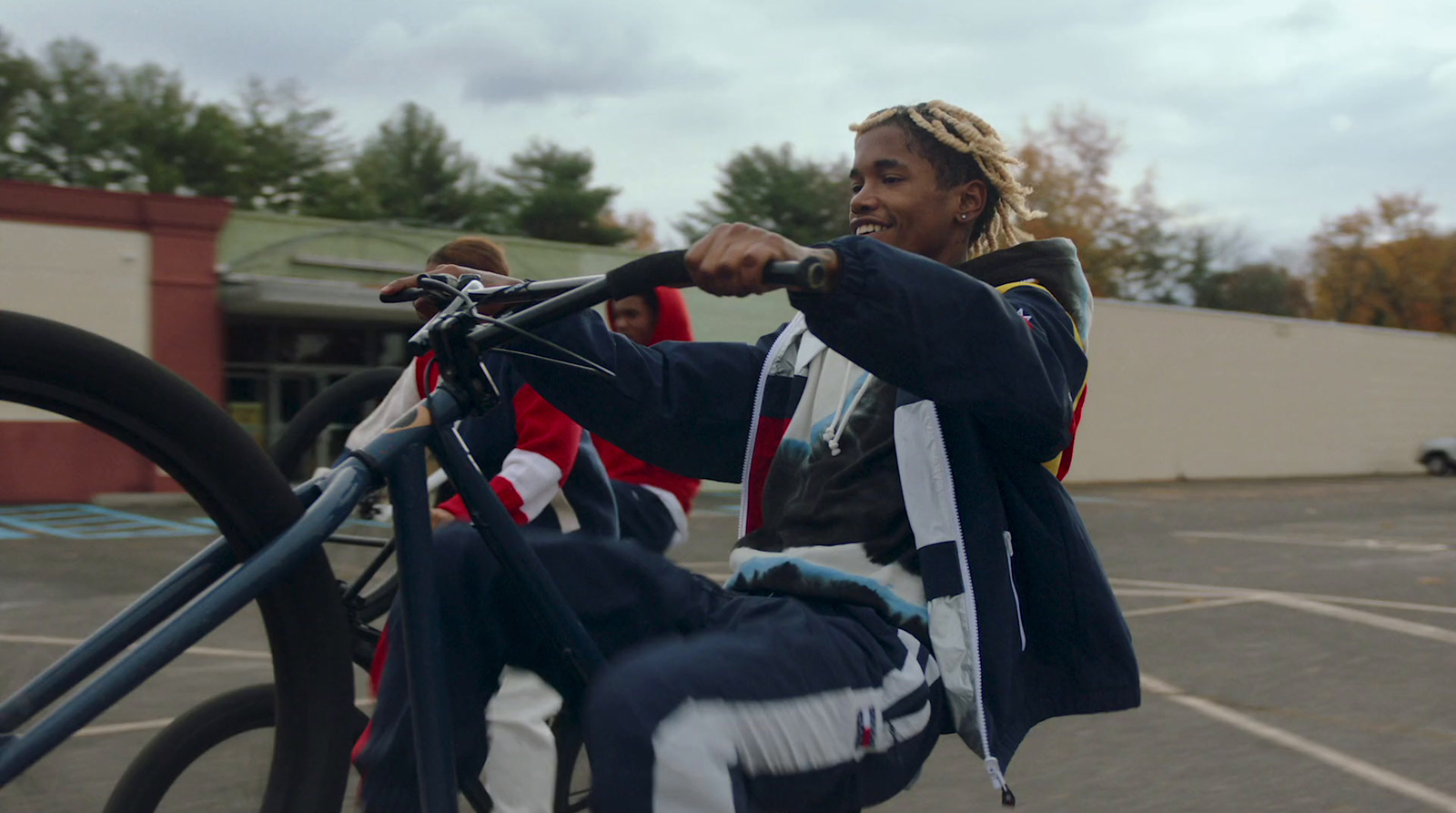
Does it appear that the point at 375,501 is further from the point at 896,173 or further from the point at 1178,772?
the point at 1178,772

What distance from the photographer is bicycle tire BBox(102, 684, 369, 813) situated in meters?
2.08

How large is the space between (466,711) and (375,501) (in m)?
0.53

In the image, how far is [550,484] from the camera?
324cm

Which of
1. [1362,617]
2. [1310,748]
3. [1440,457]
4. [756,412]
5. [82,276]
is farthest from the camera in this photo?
[1440,457]

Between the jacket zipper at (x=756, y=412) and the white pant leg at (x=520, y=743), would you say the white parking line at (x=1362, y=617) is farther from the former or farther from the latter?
the white pant leg at (x=520, y=743)

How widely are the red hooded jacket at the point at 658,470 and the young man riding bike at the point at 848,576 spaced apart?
1.59 meters

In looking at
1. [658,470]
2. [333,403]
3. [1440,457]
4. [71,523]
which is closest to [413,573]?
[333,403]

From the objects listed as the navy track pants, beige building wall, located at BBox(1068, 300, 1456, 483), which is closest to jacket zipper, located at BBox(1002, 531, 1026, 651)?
the navy track pants

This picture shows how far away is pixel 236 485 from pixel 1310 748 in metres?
3.91

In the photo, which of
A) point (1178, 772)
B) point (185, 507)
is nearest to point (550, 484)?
→ point (185, 507)

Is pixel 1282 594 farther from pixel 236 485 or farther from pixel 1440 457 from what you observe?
pixel 1440 457

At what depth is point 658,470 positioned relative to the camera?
3959mm

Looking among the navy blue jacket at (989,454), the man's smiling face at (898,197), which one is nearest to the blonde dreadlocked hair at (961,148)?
the man's smiling face at (898,197)

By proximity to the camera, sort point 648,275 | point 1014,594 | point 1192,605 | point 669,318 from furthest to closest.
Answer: point 1192,605, point 669,318, point 1014,594, point 648,275
